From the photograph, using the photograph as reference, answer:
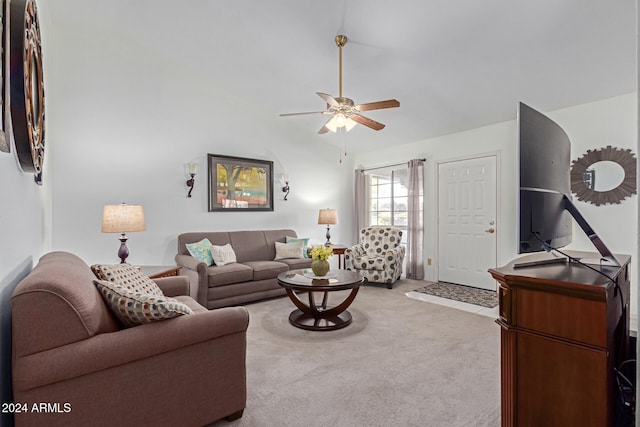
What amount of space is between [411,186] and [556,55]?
274 centimetres

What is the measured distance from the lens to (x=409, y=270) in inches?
216

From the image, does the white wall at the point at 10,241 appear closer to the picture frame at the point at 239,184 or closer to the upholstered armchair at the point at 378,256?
the picture frame at the point at 239,184

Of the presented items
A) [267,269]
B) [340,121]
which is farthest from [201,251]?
[340,121]

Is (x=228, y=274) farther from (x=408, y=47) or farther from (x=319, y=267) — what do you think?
(x=408, y=47)

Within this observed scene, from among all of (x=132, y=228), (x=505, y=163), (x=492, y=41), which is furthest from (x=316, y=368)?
(x=505, y=163)

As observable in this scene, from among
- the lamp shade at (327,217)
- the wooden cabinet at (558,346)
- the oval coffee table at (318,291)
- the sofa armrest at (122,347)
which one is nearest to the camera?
the wooden cabinet at (558,346)

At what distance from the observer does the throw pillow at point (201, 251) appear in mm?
4066

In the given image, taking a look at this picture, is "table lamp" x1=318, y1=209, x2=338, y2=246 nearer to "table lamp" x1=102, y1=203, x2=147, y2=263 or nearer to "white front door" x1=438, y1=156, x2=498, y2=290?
"white front door" x1=438, y1=156, x2=498, y2=290

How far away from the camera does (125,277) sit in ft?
6.40

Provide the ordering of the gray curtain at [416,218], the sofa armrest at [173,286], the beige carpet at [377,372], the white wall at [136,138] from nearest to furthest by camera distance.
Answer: the beige carpet at [377,372] < the sofa armrest at [173,286] < the white wall at [136,138] < the gray curtain at [416,218]

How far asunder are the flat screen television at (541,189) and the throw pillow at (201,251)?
360 cm

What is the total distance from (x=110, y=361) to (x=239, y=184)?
3.84 meters

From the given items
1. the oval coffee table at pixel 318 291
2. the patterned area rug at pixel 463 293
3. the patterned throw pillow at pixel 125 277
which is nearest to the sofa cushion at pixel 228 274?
the oval coffee table at pixel 318 291

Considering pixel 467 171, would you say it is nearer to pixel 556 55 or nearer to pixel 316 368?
pixel 556 55
